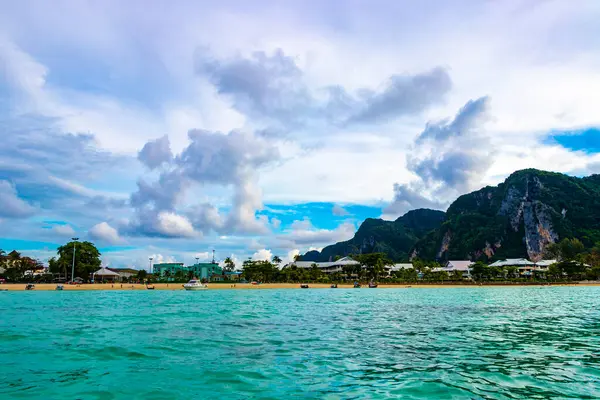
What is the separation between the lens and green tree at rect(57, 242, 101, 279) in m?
135

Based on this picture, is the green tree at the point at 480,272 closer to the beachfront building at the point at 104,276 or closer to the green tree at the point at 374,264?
the green tree at the point at 374,264

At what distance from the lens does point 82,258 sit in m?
138

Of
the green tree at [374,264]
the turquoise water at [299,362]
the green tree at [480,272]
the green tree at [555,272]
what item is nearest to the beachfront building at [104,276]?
the green tree at [374,264]

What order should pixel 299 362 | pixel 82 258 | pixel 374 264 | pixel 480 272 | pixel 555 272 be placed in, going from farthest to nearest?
1. pixel 480 272
2. pixel 555 272
3. pixel 374 264
4. pixel 82 258
5. pixel 299 362

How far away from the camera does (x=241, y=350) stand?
751 inches

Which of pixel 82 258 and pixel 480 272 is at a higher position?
pixel 82 258

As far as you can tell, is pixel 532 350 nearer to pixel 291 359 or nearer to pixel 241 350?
pixel 291 359

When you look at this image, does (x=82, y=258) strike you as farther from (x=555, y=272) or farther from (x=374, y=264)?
(x=555, y=272)

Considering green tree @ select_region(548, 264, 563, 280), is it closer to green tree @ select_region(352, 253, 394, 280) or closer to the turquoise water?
green tree @ select_region(352, 253, 394, 280)

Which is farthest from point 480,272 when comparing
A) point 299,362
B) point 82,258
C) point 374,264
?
point 299,362

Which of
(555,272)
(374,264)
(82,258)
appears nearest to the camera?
(82,258)

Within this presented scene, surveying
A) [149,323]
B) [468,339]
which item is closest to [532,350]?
[468,339]

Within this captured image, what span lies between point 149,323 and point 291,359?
17.4 m

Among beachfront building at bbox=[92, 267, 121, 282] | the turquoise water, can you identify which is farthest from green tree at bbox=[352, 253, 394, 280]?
the turquoise water
